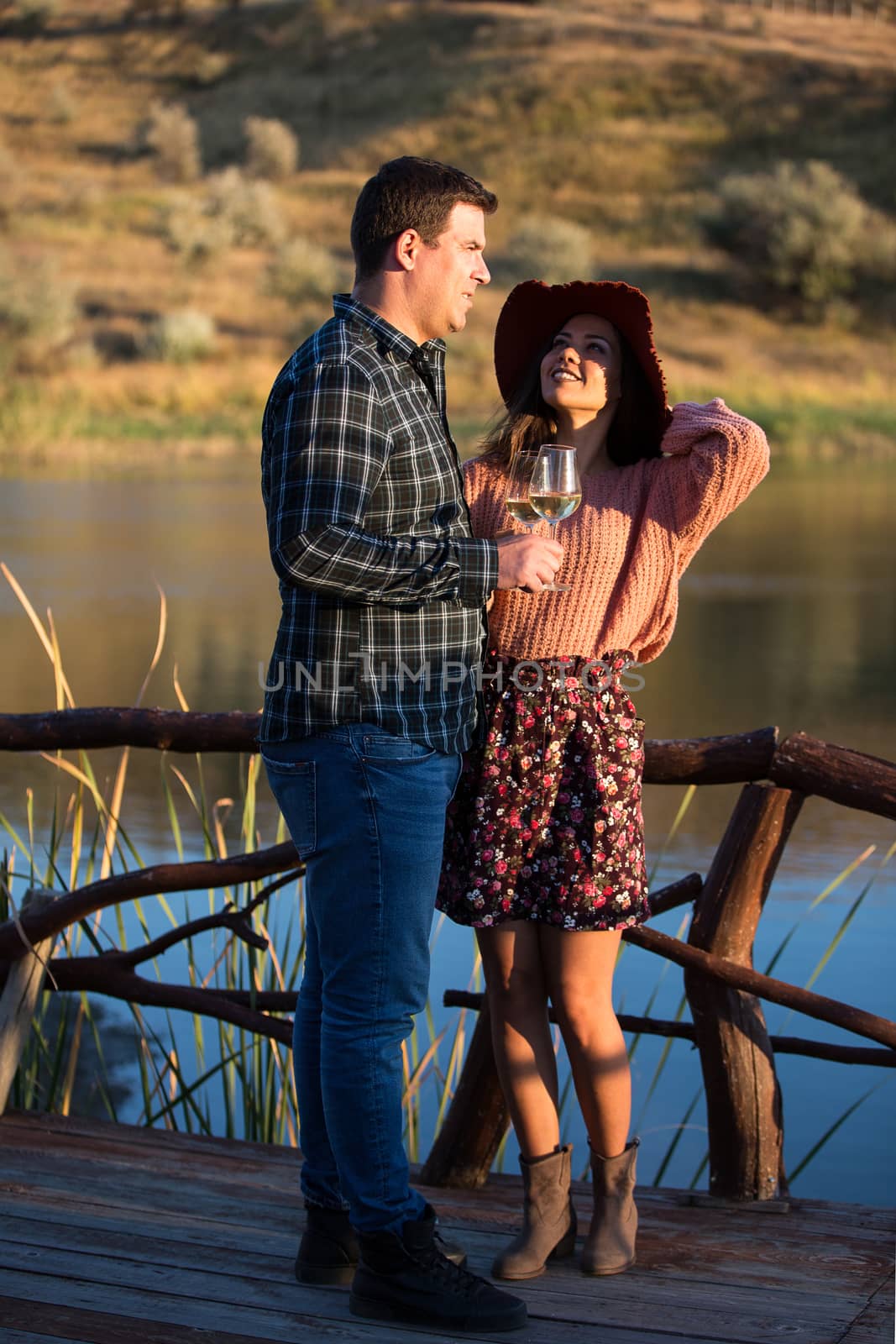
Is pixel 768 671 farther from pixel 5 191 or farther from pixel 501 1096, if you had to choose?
pixel 5 191

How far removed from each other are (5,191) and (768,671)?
20.9 metres

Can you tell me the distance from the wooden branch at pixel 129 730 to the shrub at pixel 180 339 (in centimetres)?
1633

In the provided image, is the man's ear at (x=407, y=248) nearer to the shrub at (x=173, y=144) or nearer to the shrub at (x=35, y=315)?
the shrub at (x=35, y=315)

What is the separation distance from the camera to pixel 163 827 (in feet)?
18.2

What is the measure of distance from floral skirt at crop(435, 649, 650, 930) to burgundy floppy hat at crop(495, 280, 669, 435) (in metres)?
0.39

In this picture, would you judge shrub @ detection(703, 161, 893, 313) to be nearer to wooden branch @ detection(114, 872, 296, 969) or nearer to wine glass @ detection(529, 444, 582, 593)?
wooden branch @ detection(114, 872, 296, 969)

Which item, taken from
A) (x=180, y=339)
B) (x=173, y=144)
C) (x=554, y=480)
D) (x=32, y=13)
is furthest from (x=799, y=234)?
(x=554, y=480)

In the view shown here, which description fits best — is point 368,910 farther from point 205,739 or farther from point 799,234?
point 799,234

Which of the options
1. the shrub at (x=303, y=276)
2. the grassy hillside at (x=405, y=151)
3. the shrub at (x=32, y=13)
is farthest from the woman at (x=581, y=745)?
the shrub at (x=32, y=13)

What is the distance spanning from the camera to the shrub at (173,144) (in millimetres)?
28391

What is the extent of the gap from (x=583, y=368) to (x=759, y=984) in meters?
0.94

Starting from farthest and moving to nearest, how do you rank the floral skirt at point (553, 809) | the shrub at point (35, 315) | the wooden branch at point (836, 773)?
1. the shrub at point (35, 315)
2. the wooden branch at point (836, 773)
3. the floral skirt at point (553, 809)

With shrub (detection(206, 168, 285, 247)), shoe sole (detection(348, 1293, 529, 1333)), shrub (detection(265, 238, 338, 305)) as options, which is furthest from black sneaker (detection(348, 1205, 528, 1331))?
shrub (detection(206, 168, 285, 247))

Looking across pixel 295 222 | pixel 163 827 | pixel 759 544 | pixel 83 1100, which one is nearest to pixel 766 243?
pixel 295 222
